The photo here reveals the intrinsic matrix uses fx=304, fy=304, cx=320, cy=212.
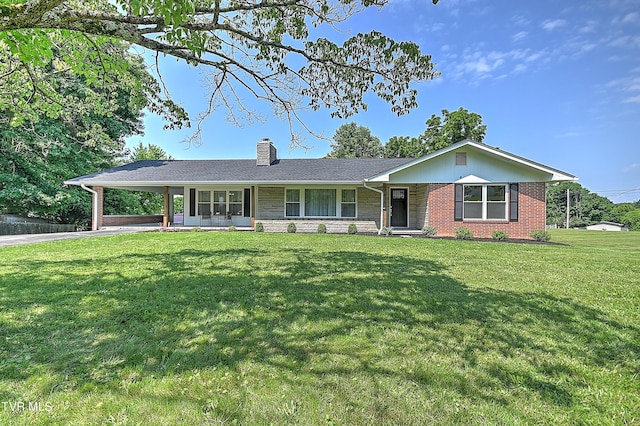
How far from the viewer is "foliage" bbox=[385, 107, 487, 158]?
32.1 m

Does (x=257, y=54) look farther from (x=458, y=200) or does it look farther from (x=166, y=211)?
(x=166, y=211)

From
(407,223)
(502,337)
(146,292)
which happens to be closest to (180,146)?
(146,292)

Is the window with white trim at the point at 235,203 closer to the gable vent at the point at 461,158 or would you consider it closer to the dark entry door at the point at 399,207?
the dark entry door at the point at 399,207

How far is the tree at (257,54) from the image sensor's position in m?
4.14

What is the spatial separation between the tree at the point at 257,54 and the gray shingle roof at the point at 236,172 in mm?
8703

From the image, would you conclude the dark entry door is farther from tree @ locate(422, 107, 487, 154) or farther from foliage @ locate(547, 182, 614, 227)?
foliage @ locate(547, 182, 614, 227)

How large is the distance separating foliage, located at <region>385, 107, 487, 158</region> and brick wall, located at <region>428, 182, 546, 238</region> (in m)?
18.3

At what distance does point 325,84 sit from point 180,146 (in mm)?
3819

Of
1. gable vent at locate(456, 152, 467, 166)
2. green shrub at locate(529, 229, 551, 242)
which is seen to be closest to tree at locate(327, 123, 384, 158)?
gable vent at locate(456, 152, 467, 166)

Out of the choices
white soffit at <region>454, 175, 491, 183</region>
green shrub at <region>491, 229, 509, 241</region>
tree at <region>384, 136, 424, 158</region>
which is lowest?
green shrub at <region>491, 229, 509, 241</region>

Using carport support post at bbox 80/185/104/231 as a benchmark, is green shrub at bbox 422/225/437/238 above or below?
below

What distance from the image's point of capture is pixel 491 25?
11.1m

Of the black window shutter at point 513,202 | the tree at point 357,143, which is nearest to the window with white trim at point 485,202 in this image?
the black window shutter at point 513,202

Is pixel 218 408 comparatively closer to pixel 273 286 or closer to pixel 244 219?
pixel 273 286
